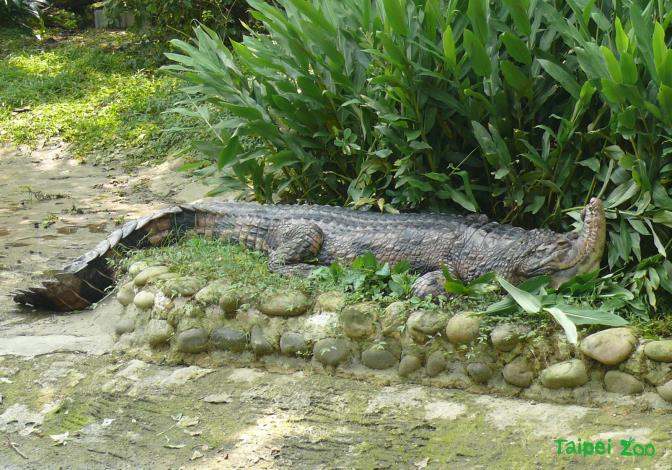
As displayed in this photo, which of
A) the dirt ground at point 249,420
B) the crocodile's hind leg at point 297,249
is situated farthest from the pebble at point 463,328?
the crocodile's hind leg at point 297,249

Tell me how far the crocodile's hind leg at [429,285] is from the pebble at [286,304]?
1.96ft

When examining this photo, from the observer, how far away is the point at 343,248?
17.5ft

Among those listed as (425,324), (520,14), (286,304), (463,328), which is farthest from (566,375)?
(520,14)

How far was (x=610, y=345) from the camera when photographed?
149 inches

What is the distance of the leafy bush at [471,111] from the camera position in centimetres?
445

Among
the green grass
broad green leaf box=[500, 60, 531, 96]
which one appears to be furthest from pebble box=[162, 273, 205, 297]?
the green grass

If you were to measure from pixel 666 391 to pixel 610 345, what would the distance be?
0.30 meters

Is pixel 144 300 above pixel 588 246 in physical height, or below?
below

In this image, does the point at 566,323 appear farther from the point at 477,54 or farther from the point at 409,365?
the point at 477,54

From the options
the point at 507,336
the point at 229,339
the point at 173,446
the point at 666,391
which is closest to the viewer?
the point at 666,391

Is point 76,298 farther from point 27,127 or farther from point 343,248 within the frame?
point 27,127

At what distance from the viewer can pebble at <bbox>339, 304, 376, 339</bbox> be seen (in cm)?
433

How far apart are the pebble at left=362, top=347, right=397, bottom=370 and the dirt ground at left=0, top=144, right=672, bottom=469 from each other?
0.40 ft

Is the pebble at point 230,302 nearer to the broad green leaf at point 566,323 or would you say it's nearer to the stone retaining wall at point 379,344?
the stone retaining wall at point 379,344
